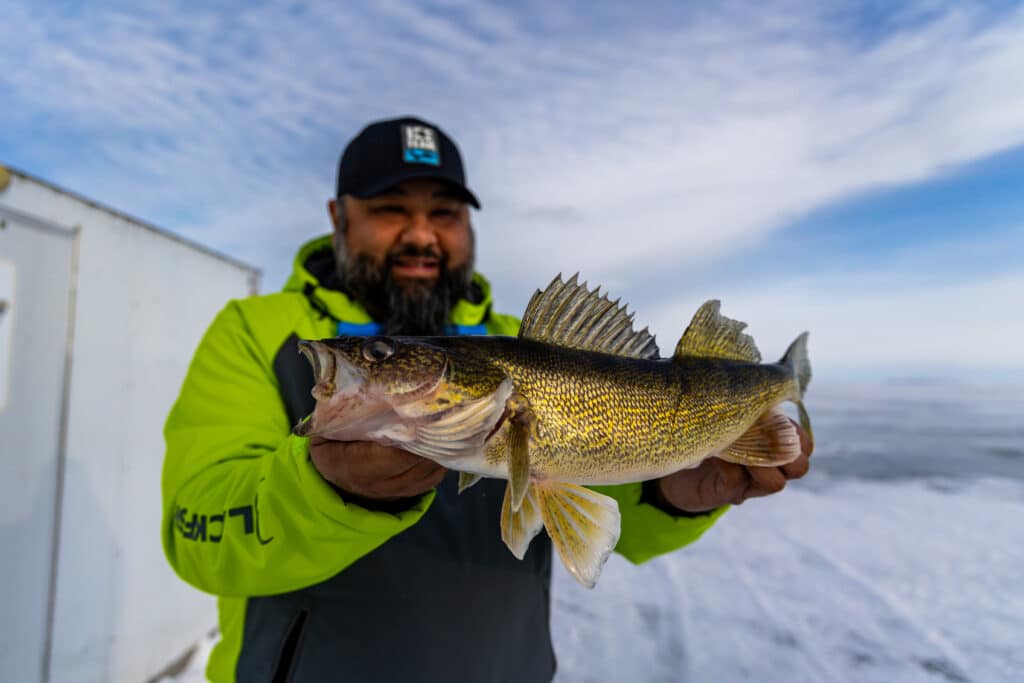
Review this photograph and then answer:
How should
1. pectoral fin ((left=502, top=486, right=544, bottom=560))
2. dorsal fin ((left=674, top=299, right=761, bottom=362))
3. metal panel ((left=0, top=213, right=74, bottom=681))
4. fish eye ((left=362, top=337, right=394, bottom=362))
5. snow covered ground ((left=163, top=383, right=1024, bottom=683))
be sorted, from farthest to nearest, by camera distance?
snow covered ground ((left=163, top=383, right=1024, bottom=683)), metal panel ((left=0, top=213, right=74, bottom=681)), dorsal fin ((left=674, top=299, right=761, bottom=362)), pectoral fin ((left=502, top=486, right=544, bottom=560)), fish eye ((left=362, top=337, right=394, bottom=362))

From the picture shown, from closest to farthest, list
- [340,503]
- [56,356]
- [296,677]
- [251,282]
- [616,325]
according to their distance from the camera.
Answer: [340,503] → [616,325] → [296,677] → [56,356] → [251,282]

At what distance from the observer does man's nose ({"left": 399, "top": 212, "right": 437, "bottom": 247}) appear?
2896 mm

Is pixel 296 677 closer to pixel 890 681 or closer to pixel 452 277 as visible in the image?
pixel 452 277

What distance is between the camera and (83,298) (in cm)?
321

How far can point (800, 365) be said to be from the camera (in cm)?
231

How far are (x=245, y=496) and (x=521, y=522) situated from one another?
2.83 feet

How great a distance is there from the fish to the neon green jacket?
28 centimetres

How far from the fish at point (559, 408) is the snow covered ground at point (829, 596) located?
226 centimetres

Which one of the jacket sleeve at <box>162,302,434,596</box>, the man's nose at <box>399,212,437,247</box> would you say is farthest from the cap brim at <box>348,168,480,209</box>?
the jacket sleeve at <box>162,302,434,596</box>

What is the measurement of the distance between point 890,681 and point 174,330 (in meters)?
5.05

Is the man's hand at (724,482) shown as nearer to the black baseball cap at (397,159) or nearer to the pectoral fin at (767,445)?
the pectoral fin at (767,445)

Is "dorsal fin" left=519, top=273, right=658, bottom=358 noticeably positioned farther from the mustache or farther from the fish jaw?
the mustache

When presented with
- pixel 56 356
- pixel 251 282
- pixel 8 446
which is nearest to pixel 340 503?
pixel 8 446

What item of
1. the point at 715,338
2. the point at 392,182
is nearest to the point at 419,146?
the point at 392,182
